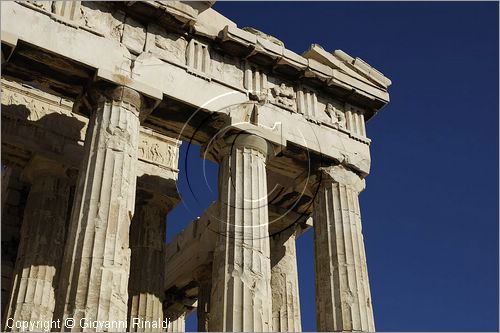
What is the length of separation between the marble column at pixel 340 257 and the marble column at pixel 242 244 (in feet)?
6.89

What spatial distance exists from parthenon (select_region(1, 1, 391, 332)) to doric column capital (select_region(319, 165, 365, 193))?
1.6 inches

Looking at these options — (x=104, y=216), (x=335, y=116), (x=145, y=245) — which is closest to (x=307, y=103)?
(x=335, y=116)

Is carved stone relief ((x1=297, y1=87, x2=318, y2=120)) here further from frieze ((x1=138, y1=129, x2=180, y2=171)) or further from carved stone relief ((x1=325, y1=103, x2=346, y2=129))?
frieze ((x1=138, y1=129, x2=180, y2=171))

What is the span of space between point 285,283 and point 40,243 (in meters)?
7.28

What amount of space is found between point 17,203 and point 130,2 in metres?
6.90

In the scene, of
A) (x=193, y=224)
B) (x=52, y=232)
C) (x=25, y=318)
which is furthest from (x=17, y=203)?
(x=193, y=224)

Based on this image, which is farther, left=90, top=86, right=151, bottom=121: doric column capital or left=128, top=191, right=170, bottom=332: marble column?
left=128, top=191, right=170, bottom=332: marble column

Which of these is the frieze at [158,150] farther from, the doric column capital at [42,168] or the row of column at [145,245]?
the doric column capital at [42,168]

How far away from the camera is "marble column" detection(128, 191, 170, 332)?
63.8ft

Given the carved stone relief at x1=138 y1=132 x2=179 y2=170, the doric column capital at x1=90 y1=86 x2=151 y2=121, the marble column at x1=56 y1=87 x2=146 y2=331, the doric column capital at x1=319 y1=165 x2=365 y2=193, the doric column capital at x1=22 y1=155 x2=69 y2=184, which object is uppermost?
the carved stone relief at x1=138 y1=132 x2=179 y2=170

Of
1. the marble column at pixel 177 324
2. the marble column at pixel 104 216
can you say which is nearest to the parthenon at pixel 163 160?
the marble column at pixel 104 216

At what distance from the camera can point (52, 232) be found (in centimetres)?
1883

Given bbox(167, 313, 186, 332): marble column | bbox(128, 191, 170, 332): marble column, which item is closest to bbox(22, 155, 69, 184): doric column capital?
bbox(128, 191, 170, 332): marble column

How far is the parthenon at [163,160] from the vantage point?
15.4 meters
